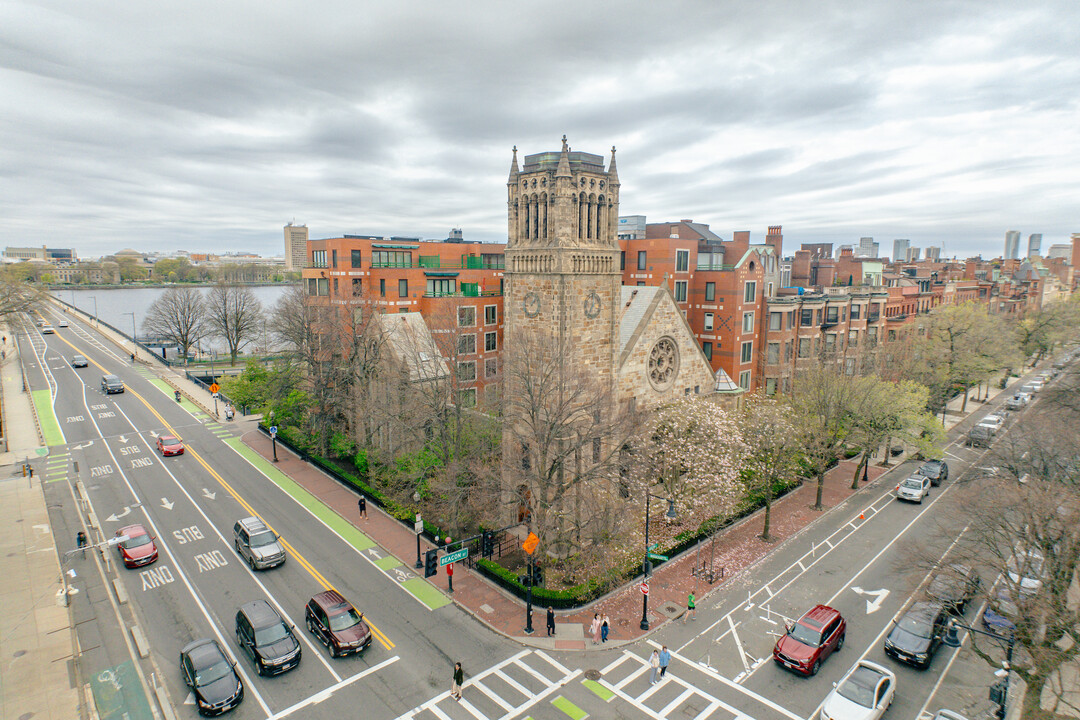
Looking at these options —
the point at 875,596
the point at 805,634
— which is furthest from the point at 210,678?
the point at 875,596

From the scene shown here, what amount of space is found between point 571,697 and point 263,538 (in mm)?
18949

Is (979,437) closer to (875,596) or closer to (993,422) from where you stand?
(993,422)

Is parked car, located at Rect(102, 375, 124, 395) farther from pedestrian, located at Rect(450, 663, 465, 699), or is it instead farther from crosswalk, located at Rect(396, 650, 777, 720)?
pedestrian, located at Rect(450, 663, 465, 699)

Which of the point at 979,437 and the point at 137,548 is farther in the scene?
the point at 979,437

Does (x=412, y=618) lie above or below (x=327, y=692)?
below

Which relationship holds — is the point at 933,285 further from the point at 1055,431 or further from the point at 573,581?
the point at 573,581

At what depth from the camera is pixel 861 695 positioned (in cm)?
1894

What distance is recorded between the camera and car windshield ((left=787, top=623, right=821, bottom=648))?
21628mm

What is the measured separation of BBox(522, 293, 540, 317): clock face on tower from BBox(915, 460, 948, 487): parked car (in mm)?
32648

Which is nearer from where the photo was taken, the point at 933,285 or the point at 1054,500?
the point at 1054,500

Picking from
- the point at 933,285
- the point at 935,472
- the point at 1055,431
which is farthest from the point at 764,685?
the point at 933,285

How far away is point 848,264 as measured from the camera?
223ft

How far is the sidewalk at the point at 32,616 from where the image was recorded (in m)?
19.1

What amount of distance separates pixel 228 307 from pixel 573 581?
273 ft
